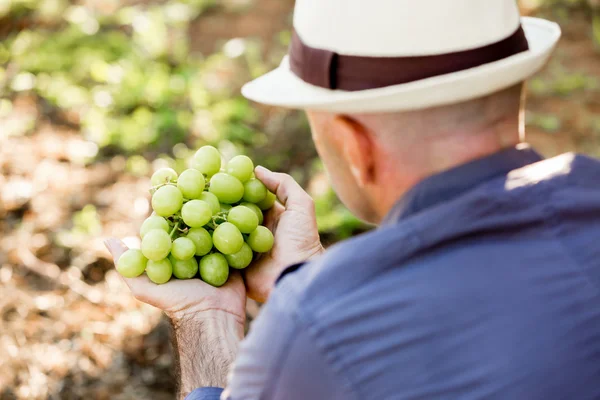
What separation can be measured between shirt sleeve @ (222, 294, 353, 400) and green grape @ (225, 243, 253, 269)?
79cm

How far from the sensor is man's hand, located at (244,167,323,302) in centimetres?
216

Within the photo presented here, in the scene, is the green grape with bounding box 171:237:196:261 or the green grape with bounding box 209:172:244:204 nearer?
the green grape with bounding box 171:237:196:261

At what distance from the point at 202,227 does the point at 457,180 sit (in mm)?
945

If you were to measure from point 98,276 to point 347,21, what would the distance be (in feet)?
8.23

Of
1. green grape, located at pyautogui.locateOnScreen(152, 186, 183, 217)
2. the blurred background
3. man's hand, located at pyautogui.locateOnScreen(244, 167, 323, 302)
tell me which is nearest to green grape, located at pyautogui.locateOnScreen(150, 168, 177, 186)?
green grape, located at pyautogui.locateOnScreen(152, 186, 183, 217)

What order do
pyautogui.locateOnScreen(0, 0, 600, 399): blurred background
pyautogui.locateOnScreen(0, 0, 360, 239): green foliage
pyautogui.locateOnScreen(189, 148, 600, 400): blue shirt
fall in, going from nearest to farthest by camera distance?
pyautogui.locateOnScreen(189, 148, 600, 400): blue shirt → pyautogui.locateOnScreen(0, 0, 600, 399): blurred background → pyautogui.locateOnScreen(0, 0, 360, 239): green foliage

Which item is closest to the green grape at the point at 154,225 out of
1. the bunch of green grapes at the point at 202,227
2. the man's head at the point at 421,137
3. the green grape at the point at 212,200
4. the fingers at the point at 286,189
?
the bunch of green grapes at the point at 202,227

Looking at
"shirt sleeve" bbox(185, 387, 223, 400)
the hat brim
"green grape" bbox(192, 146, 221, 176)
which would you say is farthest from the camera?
"green grape" bbox(192, 146, 221, 176)

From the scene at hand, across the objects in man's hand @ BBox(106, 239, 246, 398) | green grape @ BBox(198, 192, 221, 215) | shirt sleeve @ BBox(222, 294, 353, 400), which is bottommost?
man's hand @ BBox(106, 239, 246, 398)

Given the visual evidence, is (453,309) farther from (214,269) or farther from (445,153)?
(214,269)

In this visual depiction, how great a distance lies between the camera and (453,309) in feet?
3.82

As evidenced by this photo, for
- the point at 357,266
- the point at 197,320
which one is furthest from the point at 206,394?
the point at 357,266

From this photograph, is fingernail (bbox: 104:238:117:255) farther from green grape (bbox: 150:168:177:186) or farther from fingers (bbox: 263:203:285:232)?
fingers (bbox: 263:203:285:232)

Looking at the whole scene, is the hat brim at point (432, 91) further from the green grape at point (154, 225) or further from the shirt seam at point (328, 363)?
the green grape at point (154, 225)
